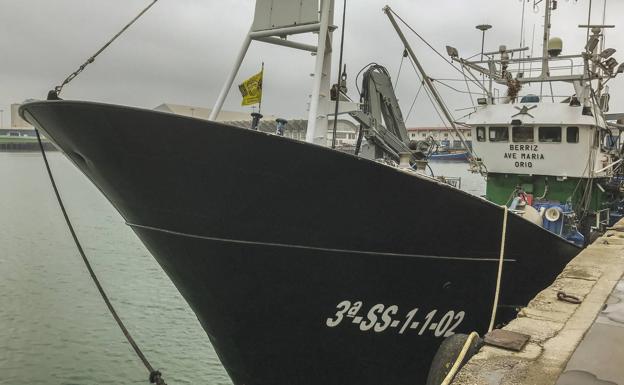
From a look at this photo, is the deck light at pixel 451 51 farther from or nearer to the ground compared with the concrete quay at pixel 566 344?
farther from the ground

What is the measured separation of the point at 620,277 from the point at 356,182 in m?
3.76

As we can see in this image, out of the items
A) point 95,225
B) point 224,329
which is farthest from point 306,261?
point 95,225

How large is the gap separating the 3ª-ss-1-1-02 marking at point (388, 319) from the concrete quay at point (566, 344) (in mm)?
1302

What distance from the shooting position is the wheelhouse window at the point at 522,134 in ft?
34.6

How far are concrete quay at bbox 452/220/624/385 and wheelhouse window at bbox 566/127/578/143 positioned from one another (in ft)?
15.4

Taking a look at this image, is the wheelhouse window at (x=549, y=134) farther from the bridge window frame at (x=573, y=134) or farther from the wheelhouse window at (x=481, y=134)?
the wheelhouse window at (x=481, y=134)

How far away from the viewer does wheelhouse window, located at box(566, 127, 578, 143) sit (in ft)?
33.2

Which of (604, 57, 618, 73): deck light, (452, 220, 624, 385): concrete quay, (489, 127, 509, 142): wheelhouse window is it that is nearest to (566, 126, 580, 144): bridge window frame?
(489, 127, 509, 142): wheelhouse window

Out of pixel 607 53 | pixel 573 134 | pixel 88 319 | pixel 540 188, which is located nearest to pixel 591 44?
pixel 607 53

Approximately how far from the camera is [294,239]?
203 inches

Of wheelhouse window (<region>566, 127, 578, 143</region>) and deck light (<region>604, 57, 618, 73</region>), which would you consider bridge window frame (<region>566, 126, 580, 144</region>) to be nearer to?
wheelhouse window (<region>566, 127, 578, 143</region>)

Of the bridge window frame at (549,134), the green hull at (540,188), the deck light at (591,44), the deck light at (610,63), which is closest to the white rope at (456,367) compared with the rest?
the green hull at (540,188)

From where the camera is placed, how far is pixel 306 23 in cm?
644

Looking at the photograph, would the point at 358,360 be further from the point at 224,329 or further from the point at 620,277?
the point at 620,277
